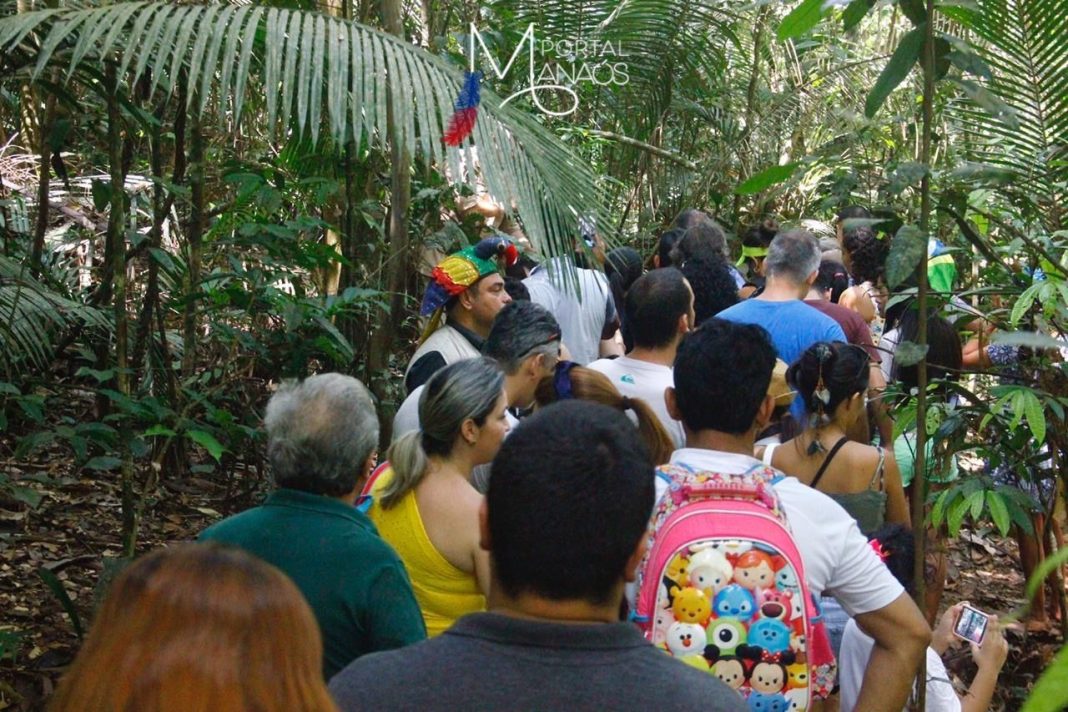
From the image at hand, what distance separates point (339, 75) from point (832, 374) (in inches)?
68.1

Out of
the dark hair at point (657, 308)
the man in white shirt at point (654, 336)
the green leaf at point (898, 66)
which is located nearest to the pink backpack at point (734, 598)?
the green leaf at point (898, 66)

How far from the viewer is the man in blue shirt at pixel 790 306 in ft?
16.1

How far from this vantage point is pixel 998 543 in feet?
24.3

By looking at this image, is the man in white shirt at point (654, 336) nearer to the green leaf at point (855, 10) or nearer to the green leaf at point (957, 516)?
the green leaf at point (957, 516)

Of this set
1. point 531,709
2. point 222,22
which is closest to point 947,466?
point 222,22

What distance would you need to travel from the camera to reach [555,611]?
5.60 feet

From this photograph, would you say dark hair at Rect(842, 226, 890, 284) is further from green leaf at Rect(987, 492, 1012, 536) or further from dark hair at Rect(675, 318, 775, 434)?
dark hair at Rect(675, 318, 775, 434)

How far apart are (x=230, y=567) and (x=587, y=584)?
47cm

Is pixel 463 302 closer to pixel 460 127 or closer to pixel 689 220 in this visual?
pixel 460 127

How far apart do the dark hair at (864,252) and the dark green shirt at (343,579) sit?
11.7ft

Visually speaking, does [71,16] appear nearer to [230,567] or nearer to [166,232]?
[230,567]

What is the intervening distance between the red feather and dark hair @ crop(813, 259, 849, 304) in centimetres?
287

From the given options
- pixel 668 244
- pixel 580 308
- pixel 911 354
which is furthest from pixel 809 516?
pixel 668 244

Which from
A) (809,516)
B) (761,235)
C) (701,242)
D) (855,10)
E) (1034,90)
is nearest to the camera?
(809,516)
